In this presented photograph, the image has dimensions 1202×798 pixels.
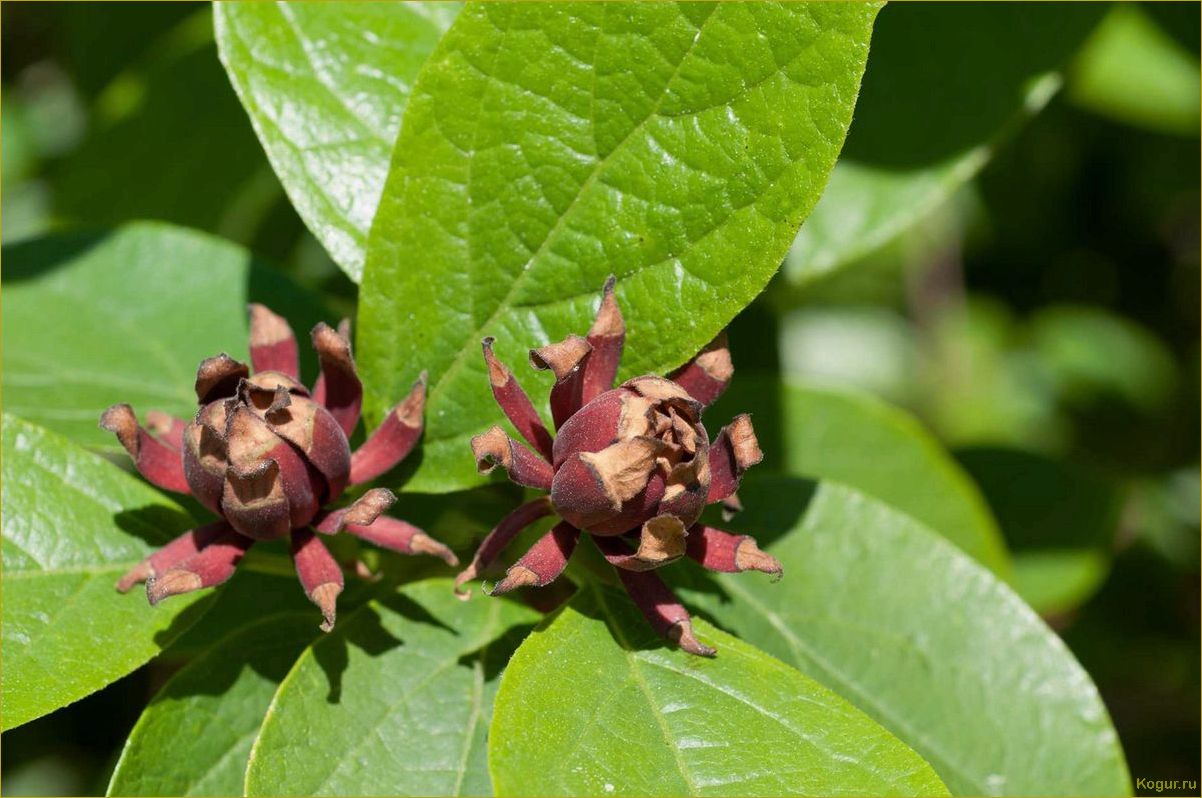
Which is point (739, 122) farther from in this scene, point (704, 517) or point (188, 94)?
point (188, 94)

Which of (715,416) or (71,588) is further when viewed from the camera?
(715,416)

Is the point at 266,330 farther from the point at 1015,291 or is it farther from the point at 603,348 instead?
the point at 1015,291

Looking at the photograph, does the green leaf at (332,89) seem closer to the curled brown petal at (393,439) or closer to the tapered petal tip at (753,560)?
the curled brown petal at (393,439)

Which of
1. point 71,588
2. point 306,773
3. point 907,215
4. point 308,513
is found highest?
point 907,215

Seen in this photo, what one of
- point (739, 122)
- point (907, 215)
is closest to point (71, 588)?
point (739, 122)

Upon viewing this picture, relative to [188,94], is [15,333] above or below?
below

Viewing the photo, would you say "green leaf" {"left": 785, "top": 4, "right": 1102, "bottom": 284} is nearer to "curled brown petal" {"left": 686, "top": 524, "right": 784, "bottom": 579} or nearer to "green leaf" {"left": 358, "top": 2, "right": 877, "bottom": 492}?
"green leaf" {"left": 358, "top": 2, "right": 877, "bottom": 492}

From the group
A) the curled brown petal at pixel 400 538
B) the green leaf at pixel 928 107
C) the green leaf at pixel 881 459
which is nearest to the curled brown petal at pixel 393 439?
the curled brown petal at pixel 400 538
